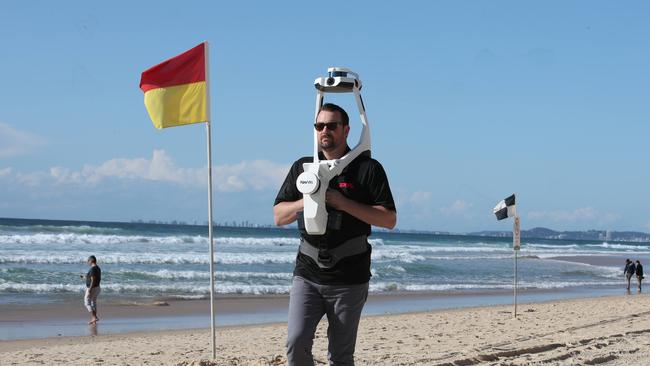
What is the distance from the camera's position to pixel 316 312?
13.7 ft

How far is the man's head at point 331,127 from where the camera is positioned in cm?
416

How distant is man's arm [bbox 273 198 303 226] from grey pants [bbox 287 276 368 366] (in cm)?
31

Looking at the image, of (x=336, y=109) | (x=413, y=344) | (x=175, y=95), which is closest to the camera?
(x=336, y=109)

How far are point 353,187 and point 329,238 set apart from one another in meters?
0.28

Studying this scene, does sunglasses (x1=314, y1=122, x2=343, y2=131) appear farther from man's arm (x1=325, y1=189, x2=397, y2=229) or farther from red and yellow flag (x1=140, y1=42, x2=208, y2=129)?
red and yellow flag (x1=140, y1=42, x2=208, y2=129)

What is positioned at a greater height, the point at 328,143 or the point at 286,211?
the point at 328,143

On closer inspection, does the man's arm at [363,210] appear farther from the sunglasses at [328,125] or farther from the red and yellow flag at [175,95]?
the red and yellow flag at [175,95]

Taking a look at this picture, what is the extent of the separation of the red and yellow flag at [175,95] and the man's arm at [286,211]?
11.0 feet

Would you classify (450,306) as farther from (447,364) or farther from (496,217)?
(447,364)

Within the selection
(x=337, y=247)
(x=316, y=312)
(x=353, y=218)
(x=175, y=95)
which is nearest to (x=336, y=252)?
(x=337, y=247)

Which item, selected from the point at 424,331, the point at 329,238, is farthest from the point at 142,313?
the point at 329,238

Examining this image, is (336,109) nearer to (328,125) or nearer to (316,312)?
(328,125)

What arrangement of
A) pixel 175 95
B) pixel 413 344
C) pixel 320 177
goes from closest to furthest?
pixel 320 177
pixel 175 95
pixel 413 344

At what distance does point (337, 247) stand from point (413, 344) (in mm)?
6154
